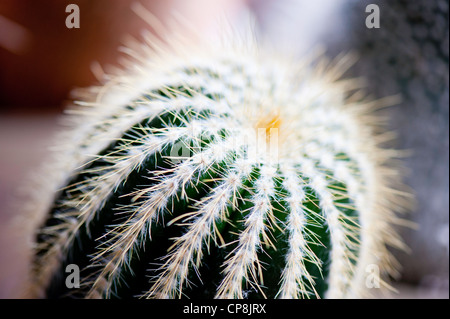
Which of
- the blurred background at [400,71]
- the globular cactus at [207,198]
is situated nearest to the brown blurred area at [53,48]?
the blurred background at [400,71]

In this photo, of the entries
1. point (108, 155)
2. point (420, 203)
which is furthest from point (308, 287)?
point (420, 203)

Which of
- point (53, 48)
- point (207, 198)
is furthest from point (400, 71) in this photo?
point (53, 48)

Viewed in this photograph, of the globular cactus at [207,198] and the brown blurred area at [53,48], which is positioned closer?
the globular cactus at [207,198]

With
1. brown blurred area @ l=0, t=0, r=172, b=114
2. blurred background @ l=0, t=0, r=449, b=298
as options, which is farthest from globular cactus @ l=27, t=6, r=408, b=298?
brown blurred area @ l=0, t=0, r=172, b=114

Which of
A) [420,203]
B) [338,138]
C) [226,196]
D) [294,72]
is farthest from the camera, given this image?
[420,203]

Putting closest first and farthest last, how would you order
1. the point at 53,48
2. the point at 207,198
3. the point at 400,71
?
the point at 207,198, the point at 400,71, the point at 53,48

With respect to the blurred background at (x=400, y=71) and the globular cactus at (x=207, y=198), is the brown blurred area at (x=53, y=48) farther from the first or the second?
the globular cactus at (x=207, y=198)

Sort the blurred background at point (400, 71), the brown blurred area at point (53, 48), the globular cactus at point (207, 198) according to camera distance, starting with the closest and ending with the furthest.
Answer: the globular cactus at point (207, 198) → the blurred background at point (400, 71) → the brown blurred area at point (53, 48)

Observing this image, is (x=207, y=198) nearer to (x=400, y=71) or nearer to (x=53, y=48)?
(x=400, y=71)
